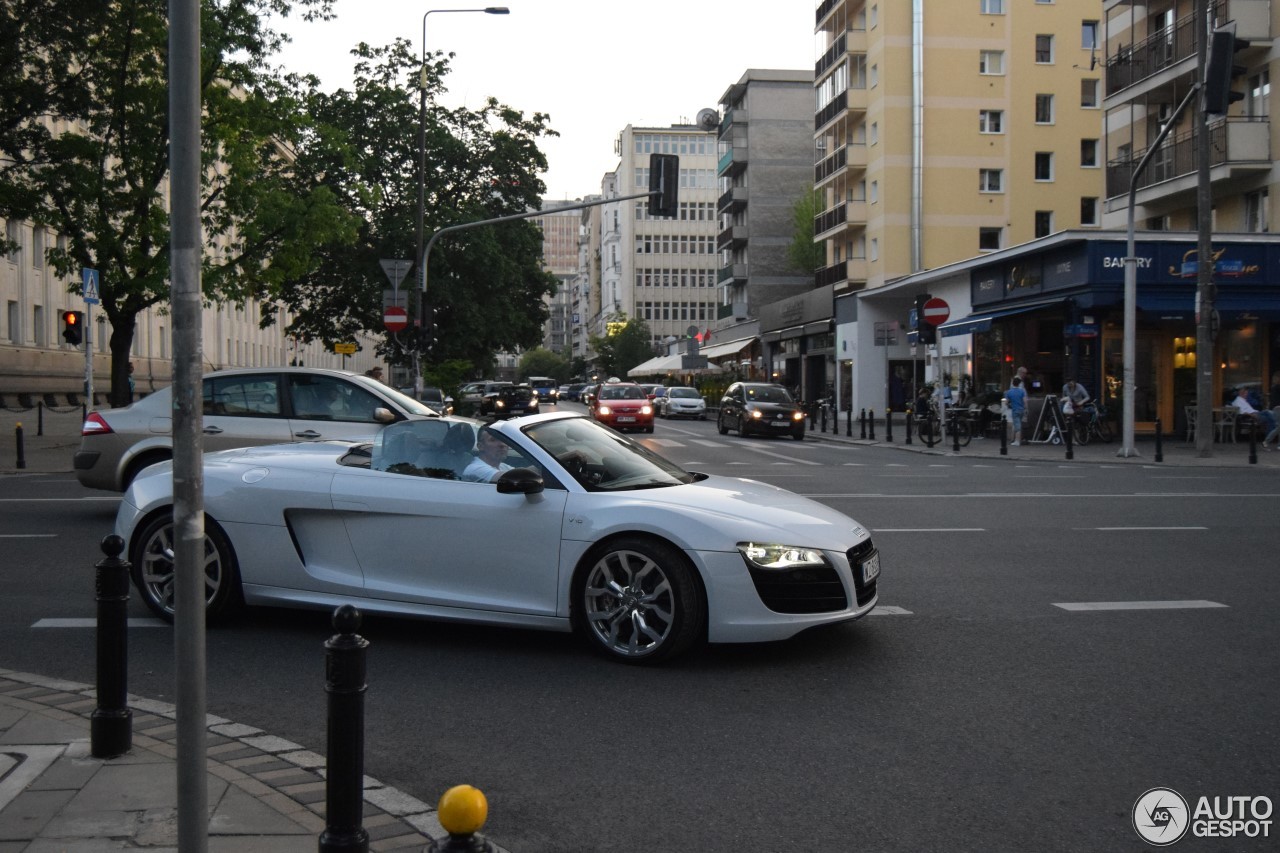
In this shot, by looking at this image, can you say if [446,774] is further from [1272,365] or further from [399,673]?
[1272,365]

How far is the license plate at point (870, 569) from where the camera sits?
6.45 metres

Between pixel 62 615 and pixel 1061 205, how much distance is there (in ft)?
158

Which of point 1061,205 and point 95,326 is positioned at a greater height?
point 1061,205

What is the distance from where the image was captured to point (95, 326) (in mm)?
48625

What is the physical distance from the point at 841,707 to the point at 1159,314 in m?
26.8

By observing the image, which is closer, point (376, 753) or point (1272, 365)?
point (376, 753)

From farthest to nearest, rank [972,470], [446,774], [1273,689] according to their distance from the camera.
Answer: [972,470]
[1273,689]
[446,774]

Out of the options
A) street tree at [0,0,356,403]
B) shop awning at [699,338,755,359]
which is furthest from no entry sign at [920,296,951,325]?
shop awning at [699,338,755,359]

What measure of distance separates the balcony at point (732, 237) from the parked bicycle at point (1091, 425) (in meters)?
53.1

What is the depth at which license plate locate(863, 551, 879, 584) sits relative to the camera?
21.2 feet

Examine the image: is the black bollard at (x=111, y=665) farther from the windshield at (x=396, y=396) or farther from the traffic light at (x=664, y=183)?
the traffic light at (x=664, y=183)

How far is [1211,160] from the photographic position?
31.2 meters

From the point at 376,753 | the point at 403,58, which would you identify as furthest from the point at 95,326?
the point at 376,753

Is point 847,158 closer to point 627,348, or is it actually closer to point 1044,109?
point 1044,109
